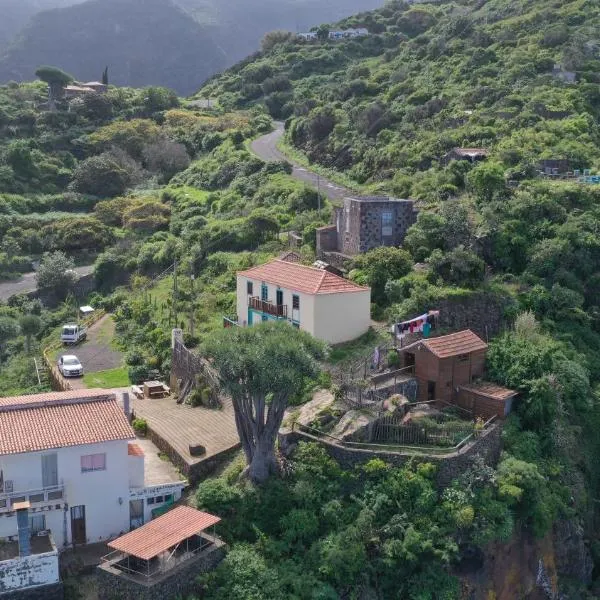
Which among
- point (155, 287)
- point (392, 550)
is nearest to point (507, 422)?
point (392, 550)

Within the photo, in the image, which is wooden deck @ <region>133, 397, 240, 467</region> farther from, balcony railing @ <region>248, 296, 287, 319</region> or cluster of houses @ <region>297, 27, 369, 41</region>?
cluster of houses @ <region>297, 27, 369, 41</region>

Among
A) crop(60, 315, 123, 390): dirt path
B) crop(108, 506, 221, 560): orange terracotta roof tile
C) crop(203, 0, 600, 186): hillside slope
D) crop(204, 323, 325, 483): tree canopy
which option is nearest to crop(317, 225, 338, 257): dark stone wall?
crop(203, 0, 600, 186): hillside slope

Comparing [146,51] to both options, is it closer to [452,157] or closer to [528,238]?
[452,157]

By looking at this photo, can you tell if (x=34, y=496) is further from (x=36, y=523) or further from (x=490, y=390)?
(x=490, y=390)

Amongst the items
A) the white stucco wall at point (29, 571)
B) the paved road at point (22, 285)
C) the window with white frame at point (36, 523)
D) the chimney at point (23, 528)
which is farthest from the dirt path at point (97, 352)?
the white stucco wall at point (29, 571)

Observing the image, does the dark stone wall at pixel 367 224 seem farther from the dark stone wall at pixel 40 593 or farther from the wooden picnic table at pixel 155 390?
the dark stone wall at pixel 40 593

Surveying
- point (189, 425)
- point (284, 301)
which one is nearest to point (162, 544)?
point (189, 425)
